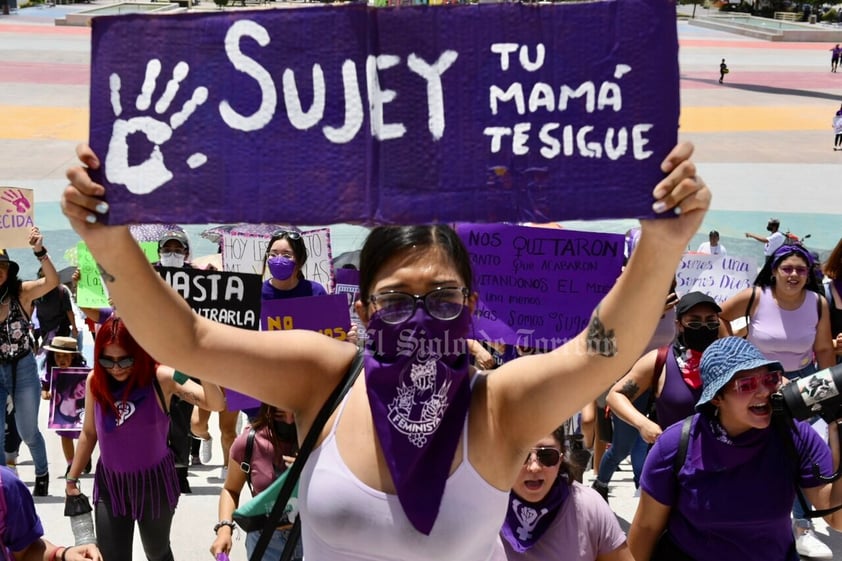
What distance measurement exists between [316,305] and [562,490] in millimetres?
2229

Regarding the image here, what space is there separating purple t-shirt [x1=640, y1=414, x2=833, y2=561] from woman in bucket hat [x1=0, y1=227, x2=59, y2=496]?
447cm

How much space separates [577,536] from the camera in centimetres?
344

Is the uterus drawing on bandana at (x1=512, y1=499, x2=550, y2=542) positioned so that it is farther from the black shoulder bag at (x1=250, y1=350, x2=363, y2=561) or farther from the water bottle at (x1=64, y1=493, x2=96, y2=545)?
the water bottle at (x1=64, y1=493, x2=96, y2=545)

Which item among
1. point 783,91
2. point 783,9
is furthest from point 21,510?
point 783,9

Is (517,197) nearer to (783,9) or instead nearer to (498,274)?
(498,274)

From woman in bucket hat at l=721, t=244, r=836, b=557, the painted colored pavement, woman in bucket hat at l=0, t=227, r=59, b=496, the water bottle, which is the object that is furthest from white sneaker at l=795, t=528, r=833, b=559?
the painted colored pavement

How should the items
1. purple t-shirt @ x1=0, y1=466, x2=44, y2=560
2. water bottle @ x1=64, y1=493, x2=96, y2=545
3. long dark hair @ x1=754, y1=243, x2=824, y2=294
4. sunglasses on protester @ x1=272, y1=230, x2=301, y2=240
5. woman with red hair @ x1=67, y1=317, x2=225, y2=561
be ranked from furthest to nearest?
long dark hair @ x1=754, y1=243, x2=824, y2=294 → sunglasses on protester @ x1=272, y1=230, x2=301, y2=240 → woman with red hair @ x1=67, y1=317, x2=225, y2=561 → water bottle @ x1=64, y1=493, x2=96, y2=545 → purple t-shirt @ x1=0, y1=466, x2=44, y2=560

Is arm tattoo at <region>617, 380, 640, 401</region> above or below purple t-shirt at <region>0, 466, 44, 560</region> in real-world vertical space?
below

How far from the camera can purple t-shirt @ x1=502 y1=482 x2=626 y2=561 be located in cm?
342

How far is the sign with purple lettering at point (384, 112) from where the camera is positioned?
192 centimetres

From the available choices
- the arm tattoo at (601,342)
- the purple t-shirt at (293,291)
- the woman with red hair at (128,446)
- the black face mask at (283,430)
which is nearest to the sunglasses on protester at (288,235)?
the purple t-shirt at (293,291)

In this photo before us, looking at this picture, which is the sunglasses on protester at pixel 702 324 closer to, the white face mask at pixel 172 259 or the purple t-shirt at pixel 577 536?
the purple t-shirt at pixel 577 536

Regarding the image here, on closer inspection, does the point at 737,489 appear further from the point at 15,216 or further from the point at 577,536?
the point at 15,216

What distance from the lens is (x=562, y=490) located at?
11.4 feet
